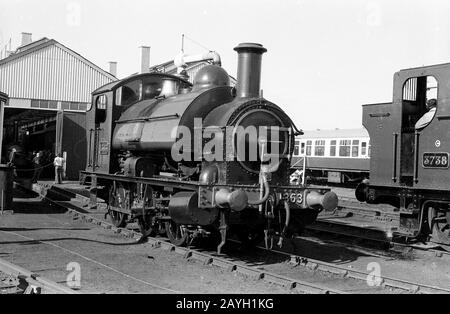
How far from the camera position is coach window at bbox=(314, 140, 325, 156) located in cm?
3101

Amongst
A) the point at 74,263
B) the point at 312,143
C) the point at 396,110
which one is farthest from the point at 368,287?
the point at 312,143

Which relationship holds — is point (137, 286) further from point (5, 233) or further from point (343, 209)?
point (343, 209)

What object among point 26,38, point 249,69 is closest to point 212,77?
point 249,69

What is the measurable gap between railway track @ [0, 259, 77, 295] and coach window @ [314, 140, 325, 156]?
83.8 feet

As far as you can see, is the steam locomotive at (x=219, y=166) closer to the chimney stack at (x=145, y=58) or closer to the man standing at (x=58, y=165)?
the man standing at (x=58, y=165)

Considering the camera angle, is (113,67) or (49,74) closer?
(49,74)

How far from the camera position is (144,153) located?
1117cm

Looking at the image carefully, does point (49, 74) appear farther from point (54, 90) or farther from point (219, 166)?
point (219, 166)

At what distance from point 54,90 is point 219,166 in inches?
919

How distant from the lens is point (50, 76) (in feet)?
97.3

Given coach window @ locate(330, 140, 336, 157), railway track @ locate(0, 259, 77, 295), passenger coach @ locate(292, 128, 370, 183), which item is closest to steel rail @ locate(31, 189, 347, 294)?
railway track @ locate(0, 259, 77, 295)

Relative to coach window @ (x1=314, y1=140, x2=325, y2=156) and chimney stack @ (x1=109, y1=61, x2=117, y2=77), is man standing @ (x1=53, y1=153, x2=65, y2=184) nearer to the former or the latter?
coach window @ (x1=314, y1=140, x2=325, y2=156)

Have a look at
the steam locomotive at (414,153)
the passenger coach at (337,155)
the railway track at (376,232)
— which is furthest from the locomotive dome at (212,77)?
the passenger coach at (337,155)

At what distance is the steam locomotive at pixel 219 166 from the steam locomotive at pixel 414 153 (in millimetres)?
2837
